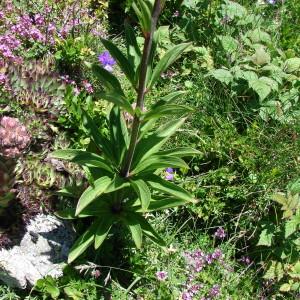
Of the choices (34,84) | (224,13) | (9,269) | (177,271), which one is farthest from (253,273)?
(224,13)

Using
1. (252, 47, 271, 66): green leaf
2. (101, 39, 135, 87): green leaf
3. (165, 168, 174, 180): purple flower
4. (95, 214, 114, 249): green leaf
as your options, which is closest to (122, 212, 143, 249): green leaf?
(95, 214, 114, 249): green leaf

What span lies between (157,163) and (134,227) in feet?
1.53

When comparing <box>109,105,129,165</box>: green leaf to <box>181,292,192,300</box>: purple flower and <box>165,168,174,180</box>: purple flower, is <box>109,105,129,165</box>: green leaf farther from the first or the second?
<box>181,292,192,300</box>: purple flower

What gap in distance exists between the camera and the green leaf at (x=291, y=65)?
4.63 meters

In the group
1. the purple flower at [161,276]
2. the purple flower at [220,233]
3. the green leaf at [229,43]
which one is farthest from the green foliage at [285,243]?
the green leaf at [229,43]

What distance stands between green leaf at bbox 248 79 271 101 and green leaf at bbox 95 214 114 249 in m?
1.68

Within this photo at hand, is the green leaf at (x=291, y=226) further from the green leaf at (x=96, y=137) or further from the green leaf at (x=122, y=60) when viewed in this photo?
the green leaf at (x=122, y=60)

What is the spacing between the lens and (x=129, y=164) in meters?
3.32

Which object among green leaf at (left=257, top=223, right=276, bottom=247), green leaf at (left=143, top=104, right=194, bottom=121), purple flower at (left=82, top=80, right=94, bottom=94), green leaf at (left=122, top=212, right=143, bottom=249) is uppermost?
purple flower at (left=82, top=80, right=94, bottom=94)

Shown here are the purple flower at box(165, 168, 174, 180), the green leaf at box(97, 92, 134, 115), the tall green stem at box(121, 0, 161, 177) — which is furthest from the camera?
the purple flower at box(165, 168, 174, 180)

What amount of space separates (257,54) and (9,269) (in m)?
2.89

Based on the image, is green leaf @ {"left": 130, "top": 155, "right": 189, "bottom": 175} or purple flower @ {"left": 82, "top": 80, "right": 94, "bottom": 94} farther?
purple flower @ {"left": 82, "top": 80, "right": 94, "bottom": 94}

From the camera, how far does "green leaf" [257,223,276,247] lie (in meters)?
3.85

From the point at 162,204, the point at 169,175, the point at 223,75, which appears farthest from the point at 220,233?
the point at 223,75
